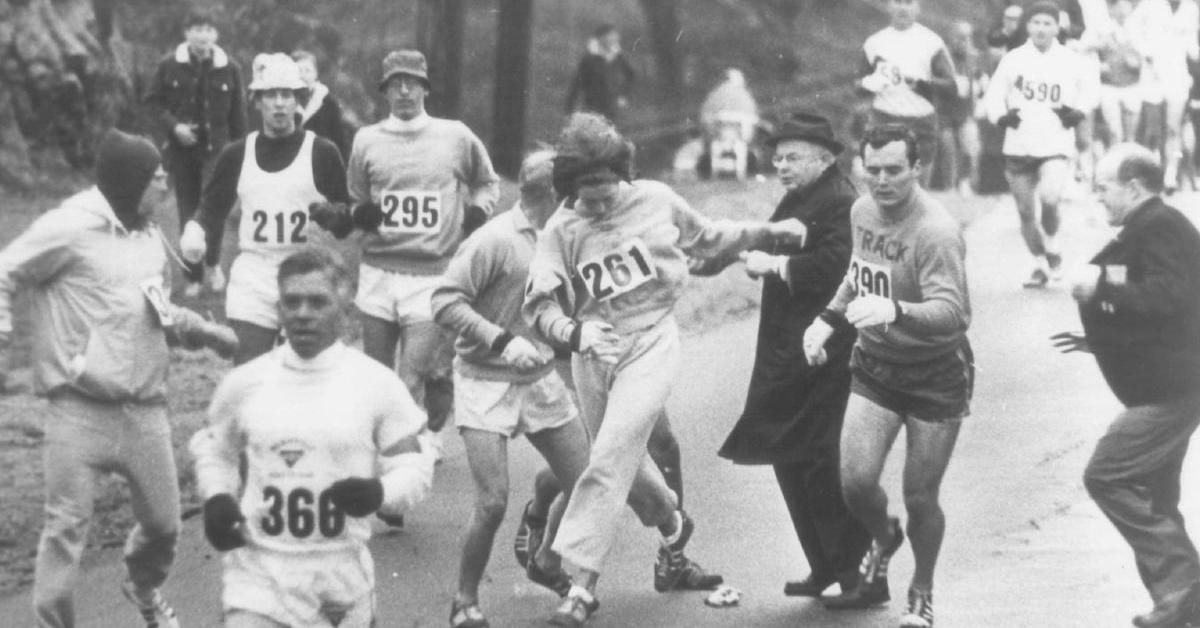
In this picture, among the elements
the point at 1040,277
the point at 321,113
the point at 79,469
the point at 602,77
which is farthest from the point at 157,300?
the point at 602,77

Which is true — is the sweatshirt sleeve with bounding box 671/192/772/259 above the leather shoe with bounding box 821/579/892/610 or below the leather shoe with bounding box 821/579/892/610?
above

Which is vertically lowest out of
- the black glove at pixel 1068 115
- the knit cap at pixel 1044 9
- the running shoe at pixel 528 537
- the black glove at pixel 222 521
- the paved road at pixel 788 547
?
Result: the paved road at pixel 788 547

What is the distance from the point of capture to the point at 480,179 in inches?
464

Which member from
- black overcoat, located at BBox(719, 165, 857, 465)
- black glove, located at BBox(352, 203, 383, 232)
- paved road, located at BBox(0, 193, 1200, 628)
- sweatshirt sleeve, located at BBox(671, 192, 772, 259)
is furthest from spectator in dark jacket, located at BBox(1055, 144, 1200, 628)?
black glove, located at BBox(352, 203, 383, 232)

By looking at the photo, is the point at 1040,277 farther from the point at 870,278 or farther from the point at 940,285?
the point at 940,285

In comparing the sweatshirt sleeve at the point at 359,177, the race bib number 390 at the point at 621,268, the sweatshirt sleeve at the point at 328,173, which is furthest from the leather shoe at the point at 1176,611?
the sweatshirt sleeve at the point at 359,177

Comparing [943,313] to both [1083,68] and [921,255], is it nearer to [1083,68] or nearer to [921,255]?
[921,255]

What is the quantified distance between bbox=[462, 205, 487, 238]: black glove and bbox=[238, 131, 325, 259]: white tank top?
885mm

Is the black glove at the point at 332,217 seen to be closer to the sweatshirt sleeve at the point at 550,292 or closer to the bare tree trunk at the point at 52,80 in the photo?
the sweatshirt sleeve at the point at 550,292

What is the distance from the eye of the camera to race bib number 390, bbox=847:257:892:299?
9.18 meters

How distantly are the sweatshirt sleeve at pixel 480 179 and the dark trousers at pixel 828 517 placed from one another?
2.53 metres

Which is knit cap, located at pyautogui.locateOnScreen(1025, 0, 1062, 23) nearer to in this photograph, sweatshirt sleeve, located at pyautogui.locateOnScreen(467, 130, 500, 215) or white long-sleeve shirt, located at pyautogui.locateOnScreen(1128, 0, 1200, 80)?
sweatshirt sleeve, located at pyautogui.locateOnScreen(467, 130, 500, 215)

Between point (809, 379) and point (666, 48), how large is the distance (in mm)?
30349

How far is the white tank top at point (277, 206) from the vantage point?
11.1 m
